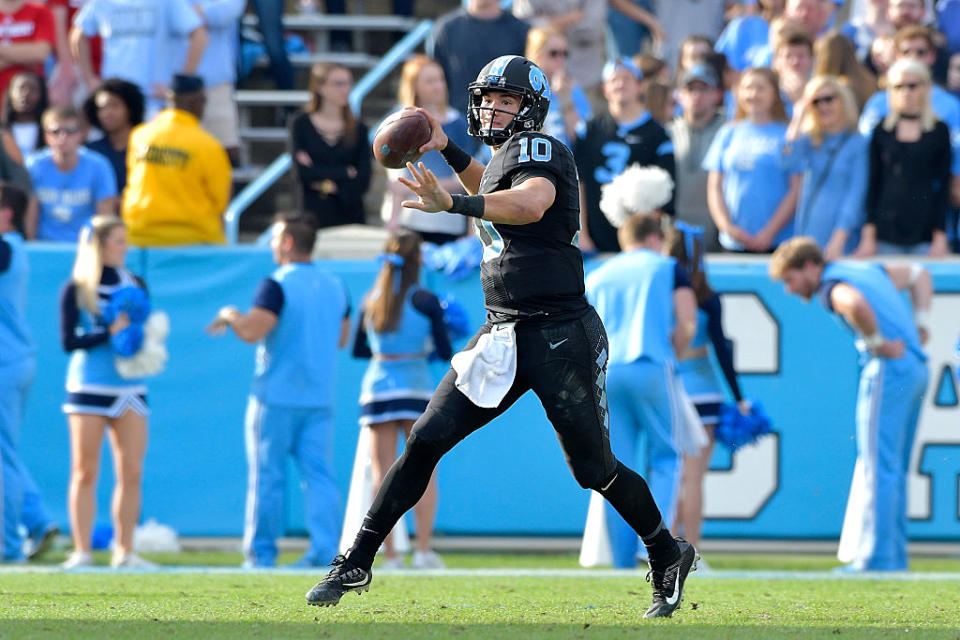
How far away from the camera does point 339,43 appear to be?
1498 centimetres

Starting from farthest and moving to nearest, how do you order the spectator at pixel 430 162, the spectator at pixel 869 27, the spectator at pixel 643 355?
the spectator at pixel 869 27 → the spectator at pixel 430 162 → the spectator at pixel 643 355

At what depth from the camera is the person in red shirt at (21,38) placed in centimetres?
1245

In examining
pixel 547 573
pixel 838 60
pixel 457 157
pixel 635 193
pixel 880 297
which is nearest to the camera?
pixel 457 157

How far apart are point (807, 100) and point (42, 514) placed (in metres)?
5.57

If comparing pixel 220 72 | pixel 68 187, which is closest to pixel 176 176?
pixel 68 187

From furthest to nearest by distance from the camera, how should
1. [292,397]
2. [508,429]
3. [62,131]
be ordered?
1. [62,131]
2. [508,429]
3. [292,397]

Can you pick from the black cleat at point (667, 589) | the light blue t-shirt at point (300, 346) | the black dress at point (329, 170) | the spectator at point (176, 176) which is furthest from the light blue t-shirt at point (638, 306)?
the spectator at point (176, 176)

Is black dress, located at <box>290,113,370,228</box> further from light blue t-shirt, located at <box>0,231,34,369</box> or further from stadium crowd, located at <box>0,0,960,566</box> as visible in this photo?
light blue t-shirt, located at <box>0,231,34,369</box>

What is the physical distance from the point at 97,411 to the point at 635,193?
348cm

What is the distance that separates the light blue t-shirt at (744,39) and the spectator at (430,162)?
280 cm

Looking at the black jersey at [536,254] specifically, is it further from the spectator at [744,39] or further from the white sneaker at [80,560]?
the spectator at [744,39]

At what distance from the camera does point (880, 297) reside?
8.90m

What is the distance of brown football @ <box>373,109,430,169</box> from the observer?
5750mm

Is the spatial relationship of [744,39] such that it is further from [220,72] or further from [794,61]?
[220,72]
